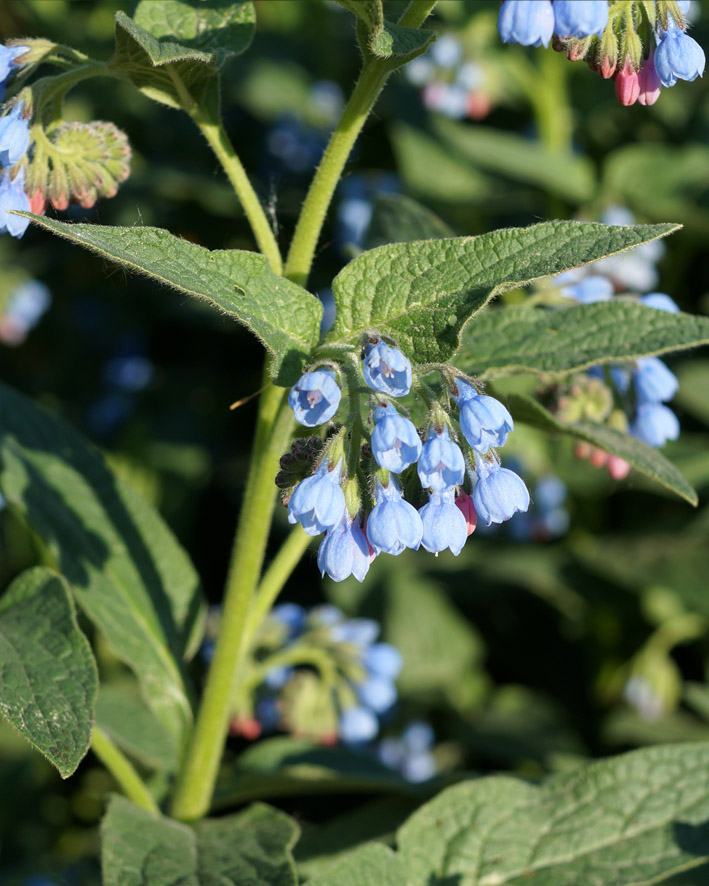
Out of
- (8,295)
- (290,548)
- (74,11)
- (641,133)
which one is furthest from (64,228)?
(74,11)

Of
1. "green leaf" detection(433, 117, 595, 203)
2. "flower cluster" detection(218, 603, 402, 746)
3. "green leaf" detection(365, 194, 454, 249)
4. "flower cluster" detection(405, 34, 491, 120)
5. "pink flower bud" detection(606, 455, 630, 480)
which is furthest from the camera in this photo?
"flower cluster" detection(405, 34, 491, 120)

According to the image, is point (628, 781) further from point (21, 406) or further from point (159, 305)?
point (159, 305)

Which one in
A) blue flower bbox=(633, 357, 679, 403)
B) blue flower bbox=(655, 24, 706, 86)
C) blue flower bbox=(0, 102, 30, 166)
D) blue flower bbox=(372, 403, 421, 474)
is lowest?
blue flower bbox=(633, 357, 679, 403)

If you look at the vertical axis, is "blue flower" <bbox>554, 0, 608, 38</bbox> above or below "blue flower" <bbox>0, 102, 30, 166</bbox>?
above

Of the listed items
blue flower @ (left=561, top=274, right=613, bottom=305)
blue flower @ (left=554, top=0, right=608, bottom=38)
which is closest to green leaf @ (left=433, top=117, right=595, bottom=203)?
blue flower @ (left=561, top=274, right=613, bottom=305)

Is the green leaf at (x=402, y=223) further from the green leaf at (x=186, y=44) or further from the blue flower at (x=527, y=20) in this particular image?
the blue flower at (x=527, y=20)

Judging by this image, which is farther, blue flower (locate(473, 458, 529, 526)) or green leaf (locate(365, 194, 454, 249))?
green leaf (locate(365, 194, 454, 249))

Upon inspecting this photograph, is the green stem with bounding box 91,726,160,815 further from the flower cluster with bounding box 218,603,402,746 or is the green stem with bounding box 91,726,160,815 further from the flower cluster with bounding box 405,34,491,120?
the flower cluster with bounding box 405,34,491,120

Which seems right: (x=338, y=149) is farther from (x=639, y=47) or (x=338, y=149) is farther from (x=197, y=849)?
(x=197, y=849)
